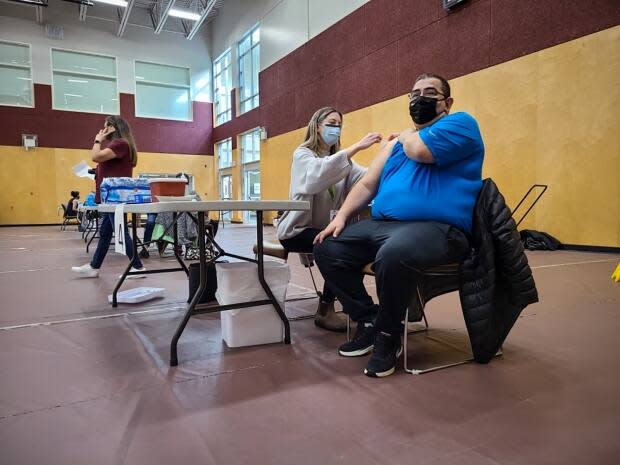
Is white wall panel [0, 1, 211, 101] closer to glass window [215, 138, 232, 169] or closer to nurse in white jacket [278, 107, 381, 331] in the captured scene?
glass window [215, 138, 232, 169]

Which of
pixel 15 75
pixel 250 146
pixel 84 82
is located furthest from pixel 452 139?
pixel 15 75

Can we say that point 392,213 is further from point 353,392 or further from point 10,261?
point 10,261

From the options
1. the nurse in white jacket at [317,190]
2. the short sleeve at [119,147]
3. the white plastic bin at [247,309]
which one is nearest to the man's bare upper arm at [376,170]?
the nurse in white jacket at [317,190]

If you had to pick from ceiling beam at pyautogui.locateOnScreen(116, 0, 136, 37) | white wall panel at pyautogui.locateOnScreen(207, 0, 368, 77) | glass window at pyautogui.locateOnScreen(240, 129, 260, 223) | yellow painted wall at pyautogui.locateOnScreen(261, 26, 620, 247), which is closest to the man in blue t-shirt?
yellow painted wall at pyautogui.locateOnScreen(261, 26, 620, 247)

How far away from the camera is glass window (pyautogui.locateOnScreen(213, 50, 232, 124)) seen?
42.7 feet

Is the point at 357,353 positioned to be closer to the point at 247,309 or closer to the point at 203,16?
the point at 247,309

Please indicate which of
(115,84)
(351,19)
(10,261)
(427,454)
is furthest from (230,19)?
(427,454)

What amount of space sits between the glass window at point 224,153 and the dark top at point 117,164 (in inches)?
410

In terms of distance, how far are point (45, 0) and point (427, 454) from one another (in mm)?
13416

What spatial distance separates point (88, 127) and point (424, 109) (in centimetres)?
1285

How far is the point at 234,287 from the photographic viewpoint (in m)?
1.65

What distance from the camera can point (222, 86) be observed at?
529 inches

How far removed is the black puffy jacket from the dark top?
7.94 feet

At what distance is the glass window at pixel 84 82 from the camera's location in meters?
11.9
